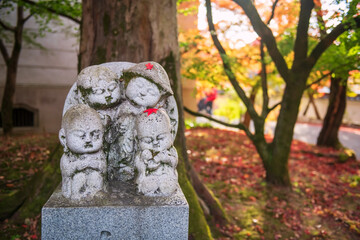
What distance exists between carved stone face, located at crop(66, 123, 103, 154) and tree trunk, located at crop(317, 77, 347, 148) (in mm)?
9566

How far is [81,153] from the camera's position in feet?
8.79

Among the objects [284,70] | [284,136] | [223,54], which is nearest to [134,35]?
[223,54]

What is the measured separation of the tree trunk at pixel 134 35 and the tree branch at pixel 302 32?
243cm

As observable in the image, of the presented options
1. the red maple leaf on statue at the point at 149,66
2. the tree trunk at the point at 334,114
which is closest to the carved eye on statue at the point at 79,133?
the red maple leaf on statue at the point at 149,66

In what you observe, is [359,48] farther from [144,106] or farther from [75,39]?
[75,39]

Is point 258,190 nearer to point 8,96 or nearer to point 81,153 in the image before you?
point 81,153

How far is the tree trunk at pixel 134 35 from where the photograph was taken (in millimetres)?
4602

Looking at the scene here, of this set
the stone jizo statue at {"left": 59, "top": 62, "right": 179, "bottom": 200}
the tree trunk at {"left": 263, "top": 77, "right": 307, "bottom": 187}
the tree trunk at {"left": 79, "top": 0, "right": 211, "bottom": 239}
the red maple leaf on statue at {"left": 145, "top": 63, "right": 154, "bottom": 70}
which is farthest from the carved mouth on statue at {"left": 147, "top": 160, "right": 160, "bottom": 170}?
the tree trunk at {"left": 263, "top": 77, "right": 307, "bottom": 187}

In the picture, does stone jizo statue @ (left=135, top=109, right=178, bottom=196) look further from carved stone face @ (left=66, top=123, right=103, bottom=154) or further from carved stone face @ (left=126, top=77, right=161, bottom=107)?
carved stone face @ (left=66, top=123, right=103, bottom=154)

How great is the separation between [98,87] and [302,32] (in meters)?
4.51

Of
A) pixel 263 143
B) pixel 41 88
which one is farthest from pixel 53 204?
pixel 41 88

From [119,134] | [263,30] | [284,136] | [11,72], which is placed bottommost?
[284,136]

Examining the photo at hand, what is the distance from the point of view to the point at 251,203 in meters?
6.19

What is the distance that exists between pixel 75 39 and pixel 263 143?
835cm
